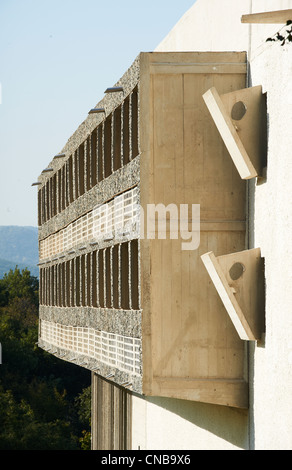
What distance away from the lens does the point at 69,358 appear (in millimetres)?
26719

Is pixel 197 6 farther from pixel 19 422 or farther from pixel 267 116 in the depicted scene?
pixel 19 422

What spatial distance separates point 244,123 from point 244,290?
2.54m

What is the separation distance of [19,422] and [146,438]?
3566cm

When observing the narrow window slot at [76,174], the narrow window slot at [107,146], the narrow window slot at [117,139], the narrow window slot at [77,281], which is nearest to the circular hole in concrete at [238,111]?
the narrow window slot at [117,139]

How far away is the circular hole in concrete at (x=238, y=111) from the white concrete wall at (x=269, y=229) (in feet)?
1.52

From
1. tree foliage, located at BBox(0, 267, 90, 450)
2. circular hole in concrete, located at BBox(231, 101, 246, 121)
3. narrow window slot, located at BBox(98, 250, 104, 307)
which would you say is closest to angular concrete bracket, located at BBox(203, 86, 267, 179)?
circular hole in concrete, located at BBox(231, 101, 246, 121)

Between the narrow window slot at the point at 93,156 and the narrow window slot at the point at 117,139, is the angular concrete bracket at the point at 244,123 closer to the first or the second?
the narrow window slot at the point at 117,139

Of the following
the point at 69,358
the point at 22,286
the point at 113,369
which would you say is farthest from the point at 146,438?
the point at 22,286

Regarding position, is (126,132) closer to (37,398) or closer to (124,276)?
(124,276)

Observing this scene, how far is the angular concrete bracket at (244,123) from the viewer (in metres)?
15.1

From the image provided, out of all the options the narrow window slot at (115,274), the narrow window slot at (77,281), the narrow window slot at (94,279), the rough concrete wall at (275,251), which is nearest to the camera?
the rough concrete wall at (275,251)

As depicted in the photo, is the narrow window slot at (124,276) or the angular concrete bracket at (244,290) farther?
the narrow window slot at (124,276)

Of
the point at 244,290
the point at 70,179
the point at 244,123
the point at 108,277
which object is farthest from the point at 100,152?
the point at 244,290

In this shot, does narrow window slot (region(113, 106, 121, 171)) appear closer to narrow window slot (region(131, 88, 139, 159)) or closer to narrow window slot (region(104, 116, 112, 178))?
narrow window slot (region(104, 116, 112, 178))
